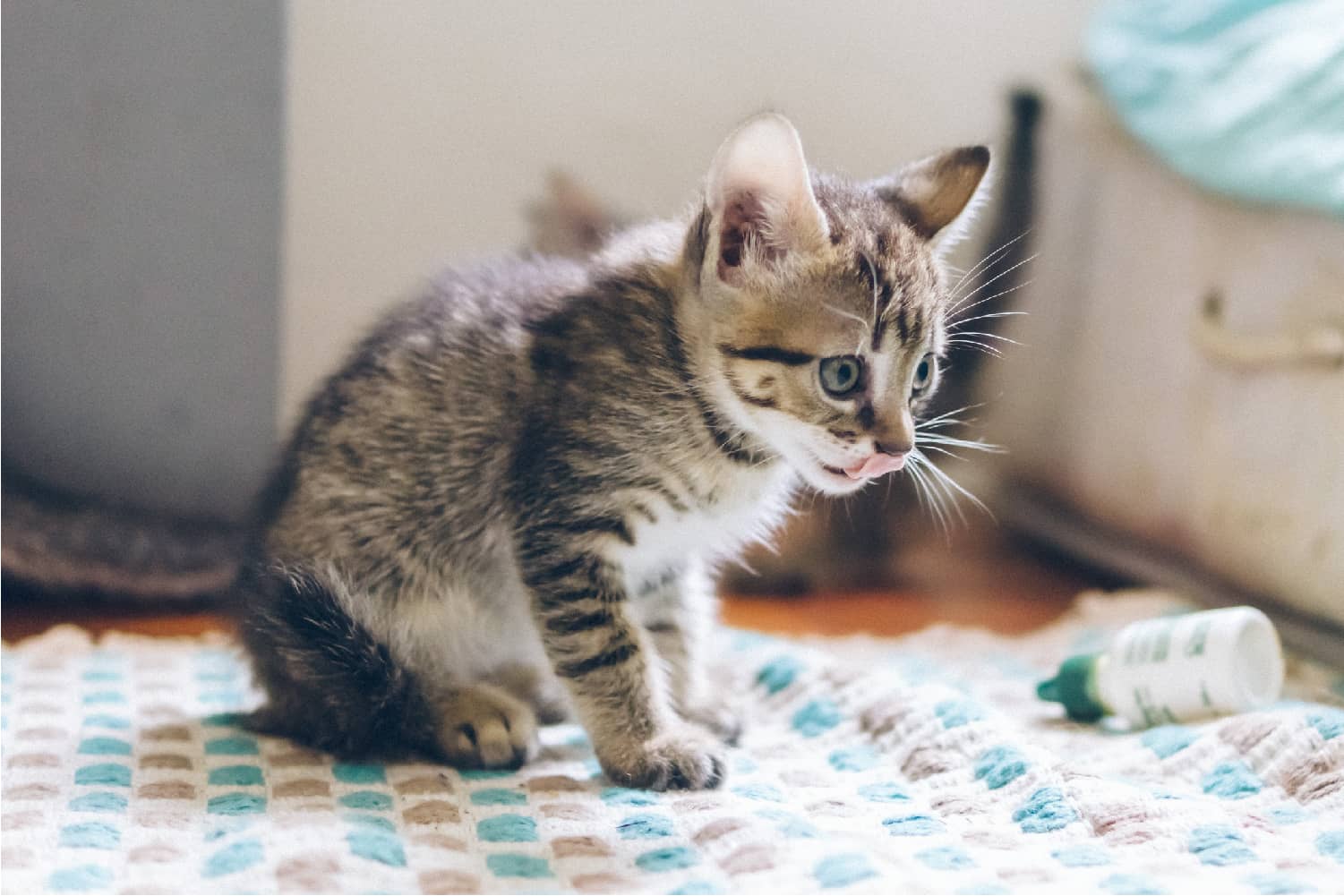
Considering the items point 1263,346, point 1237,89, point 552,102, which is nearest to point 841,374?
point 1263,346

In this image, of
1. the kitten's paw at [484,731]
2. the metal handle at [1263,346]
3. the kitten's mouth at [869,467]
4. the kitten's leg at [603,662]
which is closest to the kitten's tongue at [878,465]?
the kitten's mouth at [869,467]

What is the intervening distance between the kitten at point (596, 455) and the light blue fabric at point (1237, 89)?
56 centimetres

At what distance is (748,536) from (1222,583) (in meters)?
0.80

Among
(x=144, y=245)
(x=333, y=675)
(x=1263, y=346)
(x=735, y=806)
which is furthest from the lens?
(x=144, y=245)

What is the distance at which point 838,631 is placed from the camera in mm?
1850

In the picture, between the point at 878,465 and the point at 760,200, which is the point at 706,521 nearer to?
the point at 878,465

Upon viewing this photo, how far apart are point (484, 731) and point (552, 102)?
137cm

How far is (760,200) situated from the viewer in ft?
3.54

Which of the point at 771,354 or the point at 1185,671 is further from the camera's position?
the point at 1185,671

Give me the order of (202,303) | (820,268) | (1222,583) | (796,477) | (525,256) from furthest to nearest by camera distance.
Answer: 1. (202,303)
2. (1222,583)
3. (525,256)
4. (796,477)
5. (820,268)

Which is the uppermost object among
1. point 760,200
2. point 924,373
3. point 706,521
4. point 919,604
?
point 760,200

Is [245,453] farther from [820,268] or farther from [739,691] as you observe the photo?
[820,268]

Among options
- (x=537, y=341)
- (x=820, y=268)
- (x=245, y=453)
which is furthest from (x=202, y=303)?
(x=820, y=268)

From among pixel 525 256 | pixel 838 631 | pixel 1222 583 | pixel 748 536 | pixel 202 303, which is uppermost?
pixel 525 256
